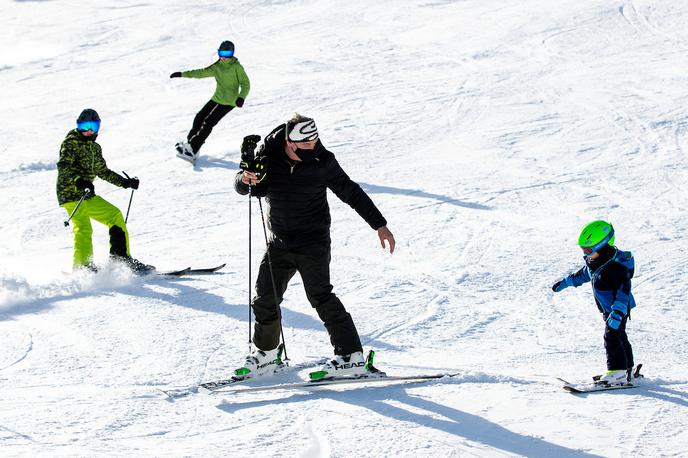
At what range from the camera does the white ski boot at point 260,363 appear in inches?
235

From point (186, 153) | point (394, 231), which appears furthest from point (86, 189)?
point (186, 153)

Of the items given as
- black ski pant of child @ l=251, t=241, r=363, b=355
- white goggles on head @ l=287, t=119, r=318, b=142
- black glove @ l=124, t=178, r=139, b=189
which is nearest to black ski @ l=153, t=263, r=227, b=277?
black glove @ l=124, t=178, r=139, b=189

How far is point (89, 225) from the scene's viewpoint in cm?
862

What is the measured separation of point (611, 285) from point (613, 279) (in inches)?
1.7

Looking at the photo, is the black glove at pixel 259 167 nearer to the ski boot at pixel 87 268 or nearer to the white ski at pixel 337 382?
the white ski at pixel 337 382

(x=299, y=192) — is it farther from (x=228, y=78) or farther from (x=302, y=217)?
(x=228, y=78)

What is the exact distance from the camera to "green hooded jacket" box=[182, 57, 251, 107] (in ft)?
42.5

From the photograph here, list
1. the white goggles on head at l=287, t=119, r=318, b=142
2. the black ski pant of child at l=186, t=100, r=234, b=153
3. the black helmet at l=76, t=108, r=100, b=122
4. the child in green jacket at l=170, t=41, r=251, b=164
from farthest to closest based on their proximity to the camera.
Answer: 1. the black ski pant of child at l=186, t=100, r=234, b=153
2. the child in green jacket at l=170, t=41, r=251, b=164
3. the black helmet at l=76, t=108, r=100, b=122
4. the white goggles on head at l=287, t=119, r=318, b=142

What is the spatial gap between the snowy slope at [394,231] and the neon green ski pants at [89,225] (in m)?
0.27

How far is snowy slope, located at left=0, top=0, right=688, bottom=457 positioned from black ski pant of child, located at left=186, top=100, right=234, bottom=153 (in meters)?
0.38

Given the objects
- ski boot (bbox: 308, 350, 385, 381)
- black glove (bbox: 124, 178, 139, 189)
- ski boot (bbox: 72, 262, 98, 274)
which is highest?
black glove (bbox: 124, 178, 139, 189)

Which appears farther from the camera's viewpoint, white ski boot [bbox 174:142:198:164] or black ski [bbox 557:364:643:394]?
white ski boot [bbox 174:142:198:164]

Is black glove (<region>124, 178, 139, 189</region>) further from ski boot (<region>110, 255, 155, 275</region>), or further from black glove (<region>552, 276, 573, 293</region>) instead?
black glove (<region>552, 276, 573, 293</region>)

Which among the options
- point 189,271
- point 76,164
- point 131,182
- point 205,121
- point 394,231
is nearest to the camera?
point 76,164
